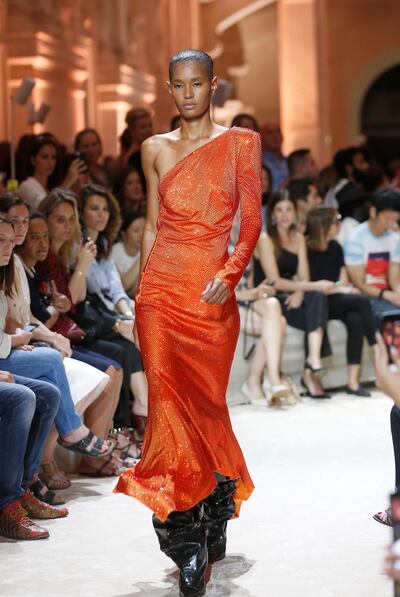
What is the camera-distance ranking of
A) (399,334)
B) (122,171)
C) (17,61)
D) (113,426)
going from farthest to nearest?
1. (17,61)
2. (122,171)
3. (113,426)
4. (399,334)

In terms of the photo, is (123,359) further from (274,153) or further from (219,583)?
(274,153)

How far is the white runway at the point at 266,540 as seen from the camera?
13.5 feet

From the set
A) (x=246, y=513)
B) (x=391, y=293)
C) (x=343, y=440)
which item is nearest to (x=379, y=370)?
(x=246, y=513)

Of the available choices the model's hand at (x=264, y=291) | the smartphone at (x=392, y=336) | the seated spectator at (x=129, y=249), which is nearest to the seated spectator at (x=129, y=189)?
the seated spectator at (x=129, y=249)

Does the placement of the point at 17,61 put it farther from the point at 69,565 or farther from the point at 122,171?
the point at 69,565

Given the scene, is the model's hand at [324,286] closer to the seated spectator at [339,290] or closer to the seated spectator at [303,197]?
the seated spectator at [339,290]

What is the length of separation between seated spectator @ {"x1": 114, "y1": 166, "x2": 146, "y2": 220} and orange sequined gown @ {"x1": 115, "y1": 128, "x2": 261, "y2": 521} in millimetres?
3909

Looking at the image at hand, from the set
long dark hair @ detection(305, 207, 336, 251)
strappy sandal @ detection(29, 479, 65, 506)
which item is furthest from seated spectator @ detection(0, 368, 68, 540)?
long dark hair @ detection(305, 207, 336, 251)

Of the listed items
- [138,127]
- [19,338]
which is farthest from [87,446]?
[138,127]

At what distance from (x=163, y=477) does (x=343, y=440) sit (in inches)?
101

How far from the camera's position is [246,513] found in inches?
199

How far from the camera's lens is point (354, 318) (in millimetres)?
8070

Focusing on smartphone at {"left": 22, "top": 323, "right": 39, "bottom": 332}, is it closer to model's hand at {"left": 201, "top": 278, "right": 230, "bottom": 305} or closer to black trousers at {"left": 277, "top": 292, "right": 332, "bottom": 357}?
model's hand at {"left": 201, "top": 278, "right": 230, "bottom": 305}

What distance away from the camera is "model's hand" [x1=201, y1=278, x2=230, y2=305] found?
3977 mm
